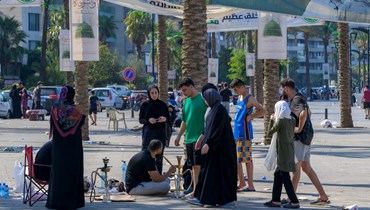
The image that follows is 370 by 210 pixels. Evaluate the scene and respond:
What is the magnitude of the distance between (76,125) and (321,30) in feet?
321

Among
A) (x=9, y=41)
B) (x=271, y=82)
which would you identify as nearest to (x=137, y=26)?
(x=9, y=41)

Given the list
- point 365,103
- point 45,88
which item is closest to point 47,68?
point 45,88

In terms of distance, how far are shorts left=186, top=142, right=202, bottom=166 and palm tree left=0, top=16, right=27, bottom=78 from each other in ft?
222

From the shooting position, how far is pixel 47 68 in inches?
2913

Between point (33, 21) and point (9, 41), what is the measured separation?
1027cm

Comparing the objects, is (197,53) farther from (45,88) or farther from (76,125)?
(45,88)

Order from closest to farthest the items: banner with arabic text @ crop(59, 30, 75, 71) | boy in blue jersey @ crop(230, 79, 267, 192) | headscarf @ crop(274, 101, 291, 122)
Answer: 1. headscarf @ crop(274, 101, 291, 122)
2. boy in blue jersey @ crop(230, 79, 267, 192)
3. banner with arabic text @ crop(59, 30, 75, 71)

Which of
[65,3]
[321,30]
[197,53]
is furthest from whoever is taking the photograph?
[321,30]

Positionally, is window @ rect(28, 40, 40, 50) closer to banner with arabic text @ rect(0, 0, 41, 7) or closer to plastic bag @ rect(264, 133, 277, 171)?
banner with arabic text @ rect(0, 0, 41, 7)

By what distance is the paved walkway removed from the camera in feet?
43.6

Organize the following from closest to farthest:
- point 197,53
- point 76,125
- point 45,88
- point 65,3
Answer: point 76,125 < point 197,53 < point 65,3 < point 45,88

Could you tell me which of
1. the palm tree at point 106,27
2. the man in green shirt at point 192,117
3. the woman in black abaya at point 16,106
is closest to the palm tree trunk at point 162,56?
the woman in black abaya at point 16,106

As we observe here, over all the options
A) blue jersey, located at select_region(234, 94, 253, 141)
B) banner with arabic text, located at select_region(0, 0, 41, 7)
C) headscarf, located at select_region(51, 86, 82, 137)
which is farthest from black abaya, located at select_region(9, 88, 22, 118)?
headscarf, located at select_region(51, 86, 82, 137)

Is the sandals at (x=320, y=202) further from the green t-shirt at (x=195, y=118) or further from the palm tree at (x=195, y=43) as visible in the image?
the palm tree at (x=195, y=43)
